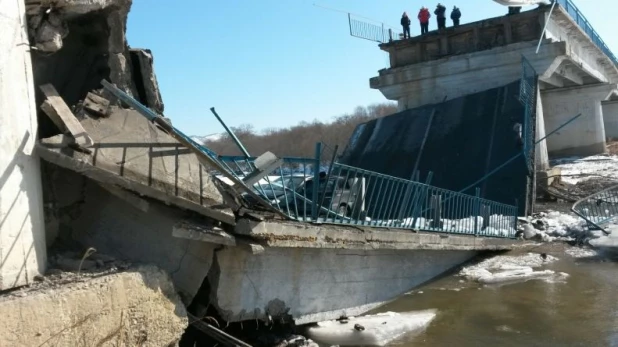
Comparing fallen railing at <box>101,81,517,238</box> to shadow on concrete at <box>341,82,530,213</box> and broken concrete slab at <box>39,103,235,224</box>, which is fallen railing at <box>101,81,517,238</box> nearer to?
broken concrete slab at <box>39,103,235,224</box>

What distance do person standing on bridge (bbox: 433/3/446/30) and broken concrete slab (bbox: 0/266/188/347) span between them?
17522 mm

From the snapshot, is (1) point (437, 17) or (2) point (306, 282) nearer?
(2) point (306, 282)

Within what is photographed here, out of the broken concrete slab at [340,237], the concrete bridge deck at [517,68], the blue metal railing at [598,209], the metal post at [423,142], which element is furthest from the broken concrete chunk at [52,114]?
the concrete bridge deck at [517,68]

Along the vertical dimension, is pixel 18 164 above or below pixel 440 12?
below

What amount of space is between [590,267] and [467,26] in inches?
454

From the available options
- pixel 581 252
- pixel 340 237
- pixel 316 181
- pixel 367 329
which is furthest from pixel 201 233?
pixel 581 252

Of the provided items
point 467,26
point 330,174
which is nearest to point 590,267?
point 330,174

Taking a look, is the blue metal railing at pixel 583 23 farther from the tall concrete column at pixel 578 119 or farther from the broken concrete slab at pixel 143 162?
the broken concrete slab at pixel 143 162

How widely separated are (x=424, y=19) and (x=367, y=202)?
46.3ft

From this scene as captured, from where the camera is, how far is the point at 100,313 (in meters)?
3.85

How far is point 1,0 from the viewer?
3.90m

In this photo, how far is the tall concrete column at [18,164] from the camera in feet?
12.4

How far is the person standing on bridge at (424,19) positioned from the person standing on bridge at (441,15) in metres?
0.30

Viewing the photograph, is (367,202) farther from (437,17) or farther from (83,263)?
(437,17)
